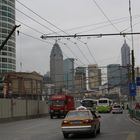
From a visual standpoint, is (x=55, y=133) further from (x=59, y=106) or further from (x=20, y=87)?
(x=20, y=87)

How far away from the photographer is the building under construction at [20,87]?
7995 cm

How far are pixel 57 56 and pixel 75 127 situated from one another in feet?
105

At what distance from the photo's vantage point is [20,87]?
100m

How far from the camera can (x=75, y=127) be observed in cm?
2305

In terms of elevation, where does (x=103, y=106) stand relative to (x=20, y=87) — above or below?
below

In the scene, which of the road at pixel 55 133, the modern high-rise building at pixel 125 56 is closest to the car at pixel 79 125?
the road at pixel 55 133

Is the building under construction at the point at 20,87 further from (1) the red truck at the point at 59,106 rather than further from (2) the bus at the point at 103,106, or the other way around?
(2) the bus at the point at 103,106

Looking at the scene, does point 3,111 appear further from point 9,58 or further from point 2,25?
point 9,58

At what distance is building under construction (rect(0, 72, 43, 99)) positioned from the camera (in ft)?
262

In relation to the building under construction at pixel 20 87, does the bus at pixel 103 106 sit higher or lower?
lower

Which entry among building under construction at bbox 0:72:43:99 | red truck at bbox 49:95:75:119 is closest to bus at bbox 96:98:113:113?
building under construction at bbox 0:72:43:99

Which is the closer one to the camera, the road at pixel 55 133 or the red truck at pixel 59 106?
the road at pixel 55 133

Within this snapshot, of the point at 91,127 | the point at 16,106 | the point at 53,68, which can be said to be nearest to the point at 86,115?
the point at 91,127

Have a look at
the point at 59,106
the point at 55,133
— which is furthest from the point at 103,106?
the point at 55,133
